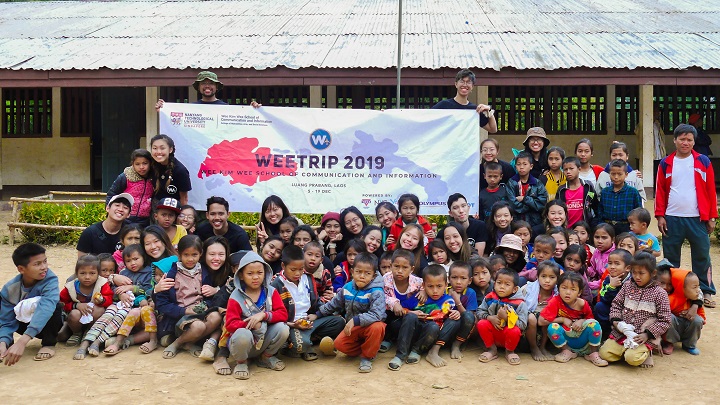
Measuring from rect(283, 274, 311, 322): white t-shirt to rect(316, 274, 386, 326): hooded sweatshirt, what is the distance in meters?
0.10

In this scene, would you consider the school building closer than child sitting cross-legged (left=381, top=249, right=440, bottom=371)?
No

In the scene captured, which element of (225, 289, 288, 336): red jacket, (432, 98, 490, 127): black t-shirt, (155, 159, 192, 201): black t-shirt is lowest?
(225, 289, 288, 336): red jacket

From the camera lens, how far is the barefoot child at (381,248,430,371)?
15.9 feet

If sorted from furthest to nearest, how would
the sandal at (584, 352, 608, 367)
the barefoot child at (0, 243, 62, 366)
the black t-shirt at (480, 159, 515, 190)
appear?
1. the black t-shirt at (480, 159, 515, 190)
2. the barefoot child at (0, 243, 62, 366)
3. the sandal at (584, 352, 608, 367)

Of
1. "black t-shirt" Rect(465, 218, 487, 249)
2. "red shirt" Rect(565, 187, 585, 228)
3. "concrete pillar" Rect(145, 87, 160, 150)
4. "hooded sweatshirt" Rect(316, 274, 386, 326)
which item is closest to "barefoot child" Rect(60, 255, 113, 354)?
"hooded sweatshirt" Rect(316, 274, 386, 326)

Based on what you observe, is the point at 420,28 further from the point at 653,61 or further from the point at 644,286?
the point at 644,286

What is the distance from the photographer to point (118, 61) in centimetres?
1122

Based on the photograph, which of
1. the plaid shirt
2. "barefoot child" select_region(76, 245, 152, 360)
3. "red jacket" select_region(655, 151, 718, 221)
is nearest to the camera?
"barefoot child" select_region(76, 245, 152, 360)

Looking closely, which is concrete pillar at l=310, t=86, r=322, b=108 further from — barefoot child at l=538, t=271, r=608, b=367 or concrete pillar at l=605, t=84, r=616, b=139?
barefoot child at l=538, t=271, r=608, b=367

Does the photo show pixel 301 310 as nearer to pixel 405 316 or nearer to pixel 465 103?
pixel 405 316

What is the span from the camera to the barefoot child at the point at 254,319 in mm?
4605

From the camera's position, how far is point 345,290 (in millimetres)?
4973

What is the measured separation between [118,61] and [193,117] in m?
5.34

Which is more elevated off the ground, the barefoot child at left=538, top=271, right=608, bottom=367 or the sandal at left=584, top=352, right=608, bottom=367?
the barefoot child at left=538, top=271, right=608, bottom=367
